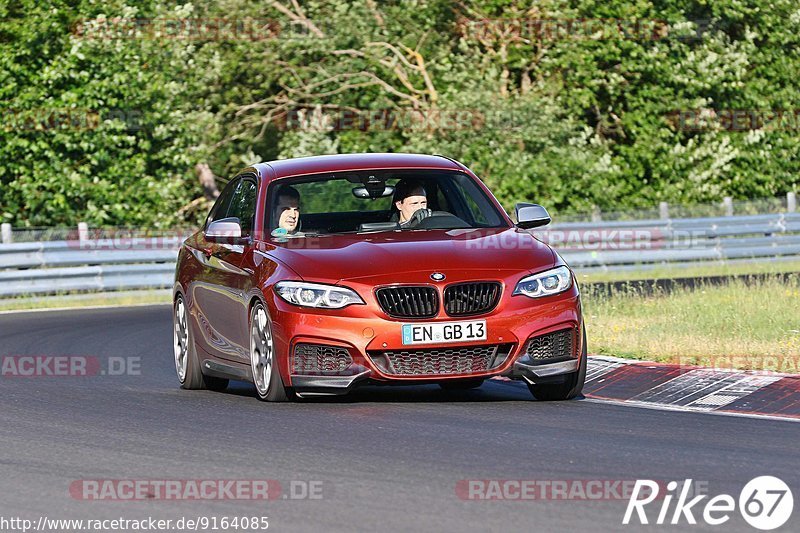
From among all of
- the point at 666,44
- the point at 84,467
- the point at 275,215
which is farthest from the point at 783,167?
the point at 84,467

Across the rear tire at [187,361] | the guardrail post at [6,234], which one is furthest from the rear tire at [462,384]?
the guardrail post at [6,234]

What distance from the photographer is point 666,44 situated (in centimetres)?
3694

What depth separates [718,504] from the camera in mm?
6805

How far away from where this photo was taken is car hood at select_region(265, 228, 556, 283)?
10.3 metres

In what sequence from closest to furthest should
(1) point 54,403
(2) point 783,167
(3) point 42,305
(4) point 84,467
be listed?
1. (4) point 84,467
2. (1) point 54,403
3. (3) point 42,305
4. (2) point 783,167

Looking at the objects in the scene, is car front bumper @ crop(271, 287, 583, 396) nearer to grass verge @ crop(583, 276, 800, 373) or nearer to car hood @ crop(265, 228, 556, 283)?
car hood @ crop(265, 228, 556, 283)

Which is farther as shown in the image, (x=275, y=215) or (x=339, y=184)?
(x=339, y=184)

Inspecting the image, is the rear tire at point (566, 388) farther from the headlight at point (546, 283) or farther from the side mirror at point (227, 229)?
the side mirror at point (227, 229)

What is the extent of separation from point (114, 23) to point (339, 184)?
522 centimetres

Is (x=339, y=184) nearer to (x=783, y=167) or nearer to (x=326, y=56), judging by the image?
(x=326, y=56)

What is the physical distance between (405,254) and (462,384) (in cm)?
109

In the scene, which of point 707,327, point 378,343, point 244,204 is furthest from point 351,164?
Result: point 707,327
